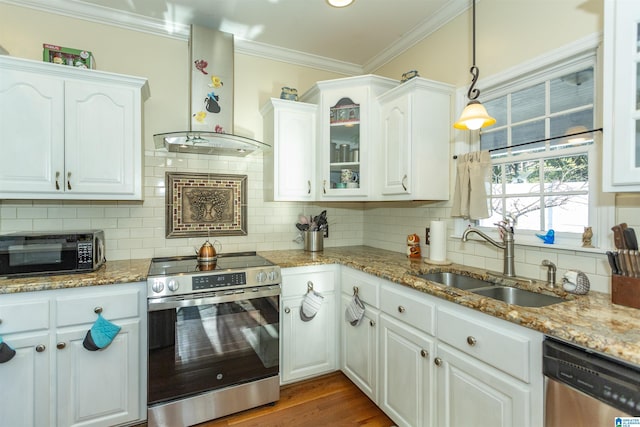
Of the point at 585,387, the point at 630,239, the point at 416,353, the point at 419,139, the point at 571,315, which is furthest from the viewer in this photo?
the point at 419,139

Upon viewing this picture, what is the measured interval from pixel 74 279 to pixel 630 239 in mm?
2717

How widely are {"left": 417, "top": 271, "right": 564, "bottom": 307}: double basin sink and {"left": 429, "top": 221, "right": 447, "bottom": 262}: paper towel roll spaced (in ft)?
0.68

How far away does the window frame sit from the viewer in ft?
5.11

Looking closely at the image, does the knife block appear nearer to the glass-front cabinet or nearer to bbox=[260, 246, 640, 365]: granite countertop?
bbox=[260, 246, 640, 365]: granite countertop

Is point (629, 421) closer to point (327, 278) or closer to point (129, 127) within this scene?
point (327, 278)

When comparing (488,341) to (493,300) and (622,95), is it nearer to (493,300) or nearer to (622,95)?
(493,300)

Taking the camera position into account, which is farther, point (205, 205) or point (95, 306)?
point (205, 205)

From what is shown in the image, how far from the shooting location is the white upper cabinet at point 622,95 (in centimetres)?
121

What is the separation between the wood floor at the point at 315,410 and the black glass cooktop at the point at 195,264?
949 millimetres

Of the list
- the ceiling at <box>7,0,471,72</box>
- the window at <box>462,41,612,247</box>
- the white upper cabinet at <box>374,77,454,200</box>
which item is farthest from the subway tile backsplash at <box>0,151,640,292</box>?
the ceiling at <box>7,0,471,72</box>

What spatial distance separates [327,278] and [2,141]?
2.20 m

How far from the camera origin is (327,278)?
7.98 ft

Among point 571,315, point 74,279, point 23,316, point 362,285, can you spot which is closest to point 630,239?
point 571,315

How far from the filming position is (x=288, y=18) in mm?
2484
